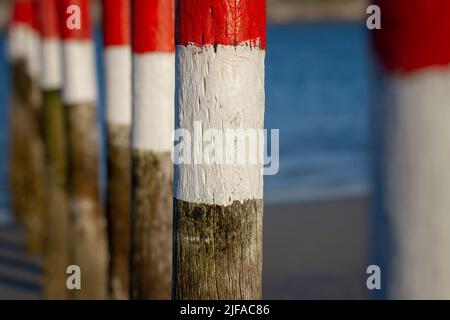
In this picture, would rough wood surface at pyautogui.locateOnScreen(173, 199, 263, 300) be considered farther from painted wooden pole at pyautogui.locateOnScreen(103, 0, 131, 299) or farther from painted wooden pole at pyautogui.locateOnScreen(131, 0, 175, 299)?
painted wooden pole at pyautogui.locateOnScreen(103, 0, 131, 299)

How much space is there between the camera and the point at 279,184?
1683 centimetres

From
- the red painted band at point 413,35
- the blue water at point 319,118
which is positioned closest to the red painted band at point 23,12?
the blue water at point 319,118

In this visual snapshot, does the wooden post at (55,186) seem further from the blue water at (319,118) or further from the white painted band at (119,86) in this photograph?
the blue water at (319,118)

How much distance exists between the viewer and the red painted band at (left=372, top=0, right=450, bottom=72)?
159 centimetres

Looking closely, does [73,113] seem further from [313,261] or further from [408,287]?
[408,287]

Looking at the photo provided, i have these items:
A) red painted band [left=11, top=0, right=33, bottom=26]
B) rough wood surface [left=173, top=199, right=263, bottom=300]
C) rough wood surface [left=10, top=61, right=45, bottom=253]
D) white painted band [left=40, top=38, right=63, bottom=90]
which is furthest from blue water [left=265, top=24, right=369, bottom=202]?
red painted band [left=11, top=0, right=33, bottom=26]

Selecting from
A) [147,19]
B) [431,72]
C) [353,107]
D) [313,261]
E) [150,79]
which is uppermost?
[353,107]

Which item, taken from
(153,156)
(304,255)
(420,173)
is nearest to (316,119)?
(304,255)

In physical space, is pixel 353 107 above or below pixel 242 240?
above

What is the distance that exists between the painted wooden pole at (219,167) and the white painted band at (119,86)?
2.82 metres

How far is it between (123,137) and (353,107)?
33.9 m

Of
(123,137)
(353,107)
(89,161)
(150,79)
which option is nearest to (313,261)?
(89,161)

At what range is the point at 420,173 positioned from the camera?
5.40 ft
